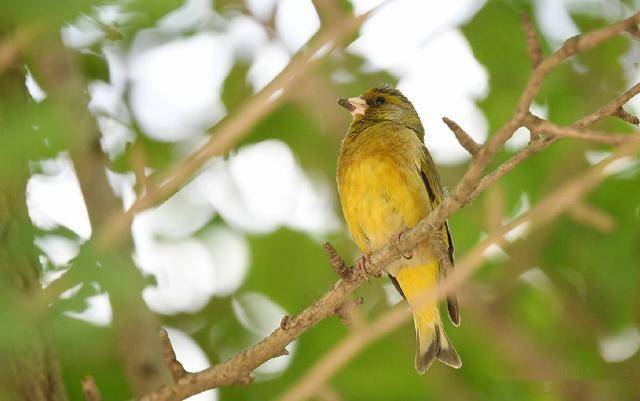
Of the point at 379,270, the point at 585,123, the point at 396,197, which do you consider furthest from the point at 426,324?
the point at 585,123

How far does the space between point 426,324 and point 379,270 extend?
1.44 meters

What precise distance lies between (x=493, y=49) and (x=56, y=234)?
3031 mm

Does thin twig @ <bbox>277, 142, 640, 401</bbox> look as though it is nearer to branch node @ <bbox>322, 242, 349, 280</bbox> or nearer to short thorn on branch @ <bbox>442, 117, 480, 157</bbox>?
short thorn on branch @ <bbox>442, 117, 480, 157</bbox>

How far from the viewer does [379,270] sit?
140 inches

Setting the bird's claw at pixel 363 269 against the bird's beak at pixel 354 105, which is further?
the bird's beak at pixel 354 105

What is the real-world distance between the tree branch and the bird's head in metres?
1.92

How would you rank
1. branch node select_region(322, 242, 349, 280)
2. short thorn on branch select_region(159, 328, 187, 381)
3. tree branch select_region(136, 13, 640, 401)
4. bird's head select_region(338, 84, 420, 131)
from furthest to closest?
1. bird's head select_region(338, 84, 420, 131)
2. branch node select_region(322, 242, 349, 280)
3. short thorn on branch select_region(159, 328, 187, 381)
4. tree branch select_region(136, 13, 640, 401)

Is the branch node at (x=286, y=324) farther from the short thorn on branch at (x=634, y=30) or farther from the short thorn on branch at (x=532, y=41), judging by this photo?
the short thorn on branch at (x=634, y=30)

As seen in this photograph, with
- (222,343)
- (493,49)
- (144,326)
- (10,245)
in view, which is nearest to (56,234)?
(10,245)

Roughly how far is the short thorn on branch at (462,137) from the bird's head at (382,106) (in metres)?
2.66

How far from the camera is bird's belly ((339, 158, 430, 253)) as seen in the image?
472 centimetres

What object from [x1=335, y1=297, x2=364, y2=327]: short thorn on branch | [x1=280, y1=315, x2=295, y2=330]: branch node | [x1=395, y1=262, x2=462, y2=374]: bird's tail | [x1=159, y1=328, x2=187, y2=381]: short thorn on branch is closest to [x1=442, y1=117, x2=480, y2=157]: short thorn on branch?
[x1=335, y1=297, x2=364, y2=327]: short thorn on branch

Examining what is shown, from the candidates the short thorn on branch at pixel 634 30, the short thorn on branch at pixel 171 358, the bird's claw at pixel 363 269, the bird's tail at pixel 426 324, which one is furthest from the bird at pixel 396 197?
the short thorn on branch at pixel 634 30

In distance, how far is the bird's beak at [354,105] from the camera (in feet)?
17.1
